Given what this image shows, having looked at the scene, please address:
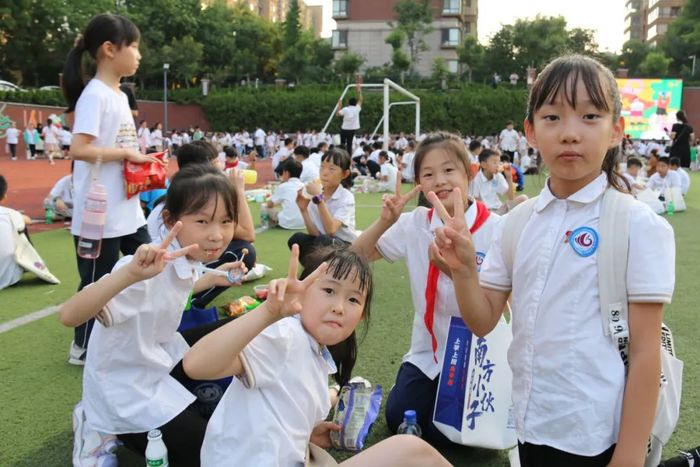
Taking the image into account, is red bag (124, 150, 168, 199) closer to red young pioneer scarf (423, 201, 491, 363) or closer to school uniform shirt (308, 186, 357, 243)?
red young pioneer scarf (423, 201, 491, 363)

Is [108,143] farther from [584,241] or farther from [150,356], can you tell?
[584,241]

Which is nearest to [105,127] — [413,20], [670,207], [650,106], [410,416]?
[410,416]

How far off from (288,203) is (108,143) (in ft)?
16.6

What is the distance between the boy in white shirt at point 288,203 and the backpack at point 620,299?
22.1 feet

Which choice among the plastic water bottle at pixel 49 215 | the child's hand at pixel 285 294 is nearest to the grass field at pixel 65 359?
the child's hand at pixel 285 294

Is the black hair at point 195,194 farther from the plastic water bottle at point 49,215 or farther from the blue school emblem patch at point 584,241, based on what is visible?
the plastic water bottle at point 49,215

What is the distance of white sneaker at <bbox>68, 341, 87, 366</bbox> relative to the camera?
139 inches

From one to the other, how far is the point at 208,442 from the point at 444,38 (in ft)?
171

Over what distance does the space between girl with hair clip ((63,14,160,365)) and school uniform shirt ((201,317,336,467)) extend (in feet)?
5.89

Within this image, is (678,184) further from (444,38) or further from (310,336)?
(444,38)

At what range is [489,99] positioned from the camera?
34656 millimetres

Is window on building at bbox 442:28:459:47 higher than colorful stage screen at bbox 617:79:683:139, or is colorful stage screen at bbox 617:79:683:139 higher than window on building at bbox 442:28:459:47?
window on building at bbox 442:28:459:47

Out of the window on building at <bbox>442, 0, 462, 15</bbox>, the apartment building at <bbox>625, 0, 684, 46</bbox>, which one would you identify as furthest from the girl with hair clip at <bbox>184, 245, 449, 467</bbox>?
the apartment building at <bbox>625, 0, 684, 46</bbox>

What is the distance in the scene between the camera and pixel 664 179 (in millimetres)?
10625
